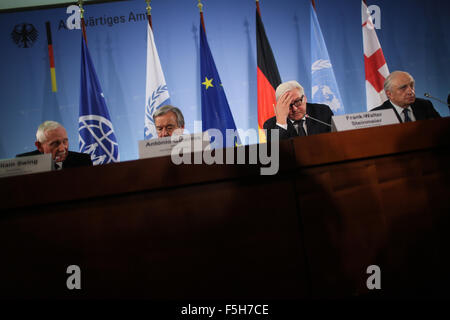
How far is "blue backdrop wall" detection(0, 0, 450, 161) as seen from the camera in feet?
11.1

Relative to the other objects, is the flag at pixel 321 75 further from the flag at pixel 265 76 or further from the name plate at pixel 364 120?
the name plate at pixel 364 120

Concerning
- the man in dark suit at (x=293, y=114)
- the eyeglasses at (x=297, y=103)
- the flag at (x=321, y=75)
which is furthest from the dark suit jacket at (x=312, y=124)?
the flag at (x=321, y=75)

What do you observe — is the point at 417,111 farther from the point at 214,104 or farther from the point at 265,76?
the point at 214,104

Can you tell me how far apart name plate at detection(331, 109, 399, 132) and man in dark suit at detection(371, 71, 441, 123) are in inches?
38.4

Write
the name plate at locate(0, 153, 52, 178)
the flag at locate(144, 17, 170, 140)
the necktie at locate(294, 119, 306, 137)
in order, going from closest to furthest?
the name plate at locate(0, 153, 52, 178) < the necktie at locate(294, 119, 306, 137) < the flag at locate(144, 17, 170, 140)

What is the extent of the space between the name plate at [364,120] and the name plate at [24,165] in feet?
3.77

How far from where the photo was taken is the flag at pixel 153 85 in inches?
123

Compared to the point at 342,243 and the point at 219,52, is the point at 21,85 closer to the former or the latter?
the point at 219,52

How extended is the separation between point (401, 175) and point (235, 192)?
537 millimetres

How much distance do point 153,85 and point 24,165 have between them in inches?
87.8

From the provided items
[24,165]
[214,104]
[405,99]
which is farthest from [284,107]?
[24,165]

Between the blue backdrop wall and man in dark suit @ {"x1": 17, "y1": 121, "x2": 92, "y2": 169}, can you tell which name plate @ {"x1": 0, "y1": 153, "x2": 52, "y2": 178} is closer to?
man in dark suit @ {"x1": 17, "y1": 121, "x2": 92, "y2": 169}

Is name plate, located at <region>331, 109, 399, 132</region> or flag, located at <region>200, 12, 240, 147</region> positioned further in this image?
flag, located at <region>200, 12, 240, 147</region>

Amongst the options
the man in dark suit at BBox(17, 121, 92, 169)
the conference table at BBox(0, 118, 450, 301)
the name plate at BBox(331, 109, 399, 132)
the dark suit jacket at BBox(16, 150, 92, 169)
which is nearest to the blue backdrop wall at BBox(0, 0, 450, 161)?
the dark suit jacket at BBox(16, 150, 92, 169)
